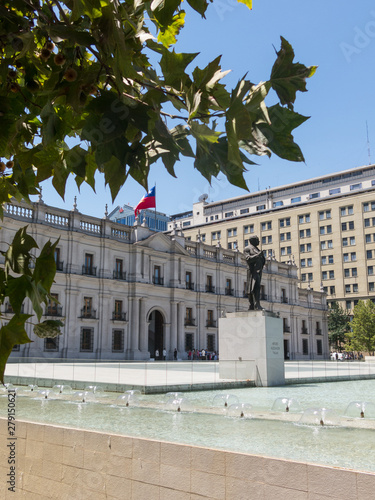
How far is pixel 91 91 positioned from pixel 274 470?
2.34 meters

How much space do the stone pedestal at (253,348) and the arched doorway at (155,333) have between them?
31.3 meters

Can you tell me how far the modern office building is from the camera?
70.8 m

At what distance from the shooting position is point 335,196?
2940 inches

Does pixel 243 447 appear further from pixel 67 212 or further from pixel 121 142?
pixel 67 212

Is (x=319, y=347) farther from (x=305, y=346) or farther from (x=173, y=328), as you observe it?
(x=173, y=328)

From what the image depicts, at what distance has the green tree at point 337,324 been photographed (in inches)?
2756

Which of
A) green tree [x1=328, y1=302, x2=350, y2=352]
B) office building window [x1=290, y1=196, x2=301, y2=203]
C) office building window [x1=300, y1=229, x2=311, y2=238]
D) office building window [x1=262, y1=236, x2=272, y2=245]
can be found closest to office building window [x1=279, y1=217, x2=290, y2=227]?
office building window [x1=300, y1=229, x2=311, y2=238]

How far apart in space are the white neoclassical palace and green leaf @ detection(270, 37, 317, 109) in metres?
31.1

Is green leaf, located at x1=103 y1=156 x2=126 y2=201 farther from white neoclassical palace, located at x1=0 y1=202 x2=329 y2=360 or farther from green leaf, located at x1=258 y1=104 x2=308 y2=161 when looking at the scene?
white neoclassical palace, located at x1=0 y1=202 x2=329 y2=360

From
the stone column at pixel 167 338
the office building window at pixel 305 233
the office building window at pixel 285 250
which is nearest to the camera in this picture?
the stone column at pixel 167 338

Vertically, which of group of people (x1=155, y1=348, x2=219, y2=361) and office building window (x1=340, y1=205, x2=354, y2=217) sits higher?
office building window (x1=340, y1=205, x2=354, y2=217)

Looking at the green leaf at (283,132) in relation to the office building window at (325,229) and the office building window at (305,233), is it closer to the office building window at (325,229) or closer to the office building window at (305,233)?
the office building window at (325,229)

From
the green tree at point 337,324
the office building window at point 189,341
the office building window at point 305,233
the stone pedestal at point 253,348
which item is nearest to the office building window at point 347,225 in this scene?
the office building window at point 305,233

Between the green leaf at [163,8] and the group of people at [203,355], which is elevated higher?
the green leaf at [163,8]
